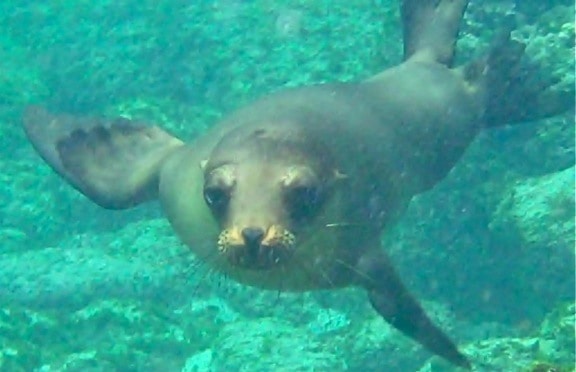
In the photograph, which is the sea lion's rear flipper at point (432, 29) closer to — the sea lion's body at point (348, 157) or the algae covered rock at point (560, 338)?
the sea lion's body at point (348, 157)

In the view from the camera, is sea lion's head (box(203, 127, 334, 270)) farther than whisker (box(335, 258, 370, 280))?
No

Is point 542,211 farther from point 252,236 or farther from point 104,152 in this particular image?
point 252,236

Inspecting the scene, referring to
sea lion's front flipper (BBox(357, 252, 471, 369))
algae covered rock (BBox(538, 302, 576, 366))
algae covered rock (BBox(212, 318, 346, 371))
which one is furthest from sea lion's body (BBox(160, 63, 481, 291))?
algae covered rock (BBox(212, 318, 346, 371))

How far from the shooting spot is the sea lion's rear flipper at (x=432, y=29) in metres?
5.79

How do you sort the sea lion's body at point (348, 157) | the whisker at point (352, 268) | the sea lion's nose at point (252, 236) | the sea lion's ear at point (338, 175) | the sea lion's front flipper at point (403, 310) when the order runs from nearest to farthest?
the sea lion's nose at point (252, 236), the sea lion's ear at point (338, 175), the sea lion's body at point (348, 157), the whisker at point (352, 268), the sea lion's front flipper at point (403, 310)

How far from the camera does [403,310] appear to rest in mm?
4395

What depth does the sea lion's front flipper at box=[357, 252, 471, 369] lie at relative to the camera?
4.32m

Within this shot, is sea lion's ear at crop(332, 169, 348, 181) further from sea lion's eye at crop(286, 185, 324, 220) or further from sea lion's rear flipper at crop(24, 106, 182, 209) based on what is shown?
sea lion's rear flipper at crop(24, 106, 182, 209)

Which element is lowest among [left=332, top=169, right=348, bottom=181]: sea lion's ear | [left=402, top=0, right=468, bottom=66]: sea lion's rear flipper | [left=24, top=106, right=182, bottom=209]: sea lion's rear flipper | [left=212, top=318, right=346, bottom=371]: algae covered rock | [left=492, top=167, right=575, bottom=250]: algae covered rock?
[left=212, top=318, right=346, bottom=371]: algae covered rock

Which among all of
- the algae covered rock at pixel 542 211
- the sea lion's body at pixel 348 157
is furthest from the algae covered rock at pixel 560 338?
the sea lion's body at pixel 348 157

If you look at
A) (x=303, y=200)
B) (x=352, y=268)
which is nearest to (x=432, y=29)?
(x=352, y=268)

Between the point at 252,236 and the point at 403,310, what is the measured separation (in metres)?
1.58

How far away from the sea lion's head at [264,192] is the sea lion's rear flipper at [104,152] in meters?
1.28

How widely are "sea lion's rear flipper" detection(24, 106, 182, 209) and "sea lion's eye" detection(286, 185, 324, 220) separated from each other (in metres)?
1.57
